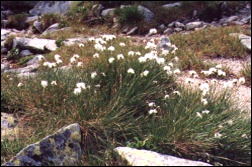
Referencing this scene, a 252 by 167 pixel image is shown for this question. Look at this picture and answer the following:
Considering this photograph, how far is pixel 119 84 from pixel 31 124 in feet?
4.34

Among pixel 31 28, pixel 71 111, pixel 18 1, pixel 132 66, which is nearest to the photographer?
pixel 71 111

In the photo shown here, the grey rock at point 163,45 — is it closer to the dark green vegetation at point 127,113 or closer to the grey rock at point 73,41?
the dark green vegetation at point 127,113

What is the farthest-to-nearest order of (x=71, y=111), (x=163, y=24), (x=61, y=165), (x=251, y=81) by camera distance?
(x=163, y=24)
(x=251, y=81)
(x=71, y=111)
(x=61, y=165)

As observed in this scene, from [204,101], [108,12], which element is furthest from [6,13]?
[204,101]

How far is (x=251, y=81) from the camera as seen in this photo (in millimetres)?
7316

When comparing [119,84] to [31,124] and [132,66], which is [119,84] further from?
[31,124]

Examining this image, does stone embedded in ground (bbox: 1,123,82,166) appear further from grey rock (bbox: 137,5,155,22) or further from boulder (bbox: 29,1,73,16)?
boulder (bbox: 29,1,73,16)

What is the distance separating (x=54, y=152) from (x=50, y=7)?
42.2 ft

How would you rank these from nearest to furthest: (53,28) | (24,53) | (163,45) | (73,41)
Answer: (163,45) → (24,53) → (73,41) → (53,28)

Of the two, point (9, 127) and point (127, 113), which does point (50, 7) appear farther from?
point (127, 113)

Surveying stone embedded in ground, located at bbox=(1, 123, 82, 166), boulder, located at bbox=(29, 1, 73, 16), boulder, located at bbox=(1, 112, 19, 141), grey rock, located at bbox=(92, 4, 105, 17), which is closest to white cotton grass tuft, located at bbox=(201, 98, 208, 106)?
stone embedded in ground, located at bbox=(1, 123, 82, 166)

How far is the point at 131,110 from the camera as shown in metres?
4.76

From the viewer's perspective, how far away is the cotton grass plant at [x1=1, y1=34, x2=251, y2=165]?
408 centimetres

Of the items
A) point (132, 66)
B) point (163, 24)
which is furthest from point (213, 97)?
point (163, 24)
